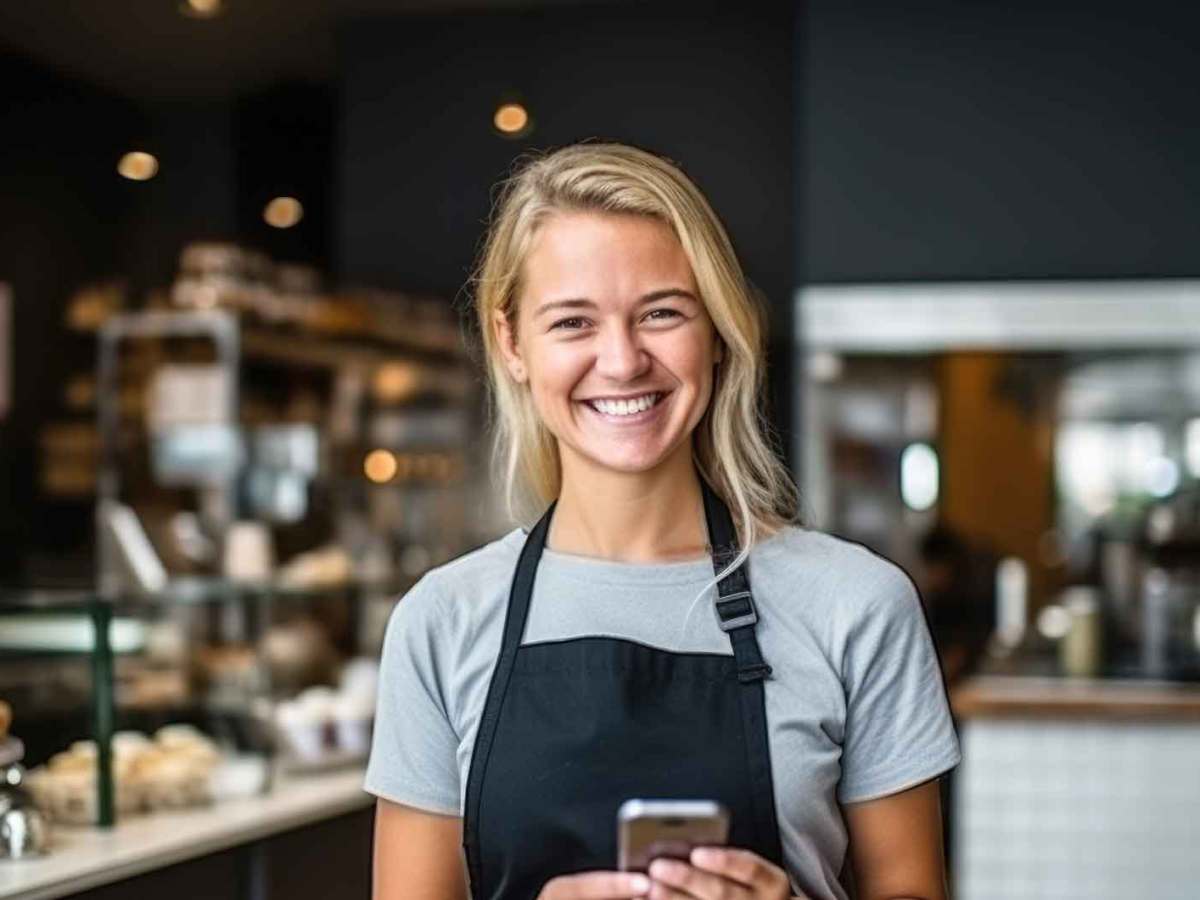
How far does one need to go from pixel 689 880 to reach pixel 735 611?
30 cm

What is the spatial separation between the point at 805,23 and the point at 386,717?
359 cm

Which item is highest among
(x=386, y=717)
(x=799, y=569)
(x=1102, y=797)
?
(x=799, y=569)

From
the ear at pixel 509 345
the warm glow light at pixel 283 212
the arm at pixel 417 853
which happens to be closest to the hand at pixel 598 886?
the arm at pixel 417 853

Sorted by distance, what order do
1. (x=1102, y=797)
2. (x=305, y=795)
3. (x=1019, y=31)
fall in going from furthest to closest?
1. (x=1019, y=31)
2. (x=1102, y=797)
3. (x=305, y=795)

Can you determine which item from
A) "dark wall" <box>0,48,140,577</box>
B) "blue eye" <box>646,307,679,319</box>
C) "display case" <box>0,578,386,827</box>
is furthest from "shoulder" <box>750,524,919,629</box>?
"dark wall" <box>0,48,140,577</box>

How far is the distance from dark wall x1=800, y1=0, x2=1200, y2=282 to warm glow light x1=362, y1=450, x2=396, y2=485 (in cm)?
198

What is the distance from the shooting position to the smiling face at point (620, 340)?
174 cm

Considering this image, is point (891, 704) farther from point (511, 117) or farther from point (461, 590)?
point (511, 117)

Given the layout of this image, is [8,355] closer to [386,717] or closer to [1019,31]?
Answer: [1019,31]

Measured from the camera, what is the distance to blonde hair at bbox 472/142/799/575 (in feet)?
5.80

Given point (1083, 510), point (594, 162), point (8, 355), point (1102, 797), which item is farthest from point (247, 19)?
point (594, 162)

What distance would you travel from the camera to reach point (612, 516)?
6.02 feet

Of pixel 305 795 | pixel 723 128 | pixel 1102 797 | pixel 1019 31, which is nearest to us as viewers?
pixel 305 795

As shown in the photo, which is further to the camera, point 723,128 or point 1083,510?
point 723,128
